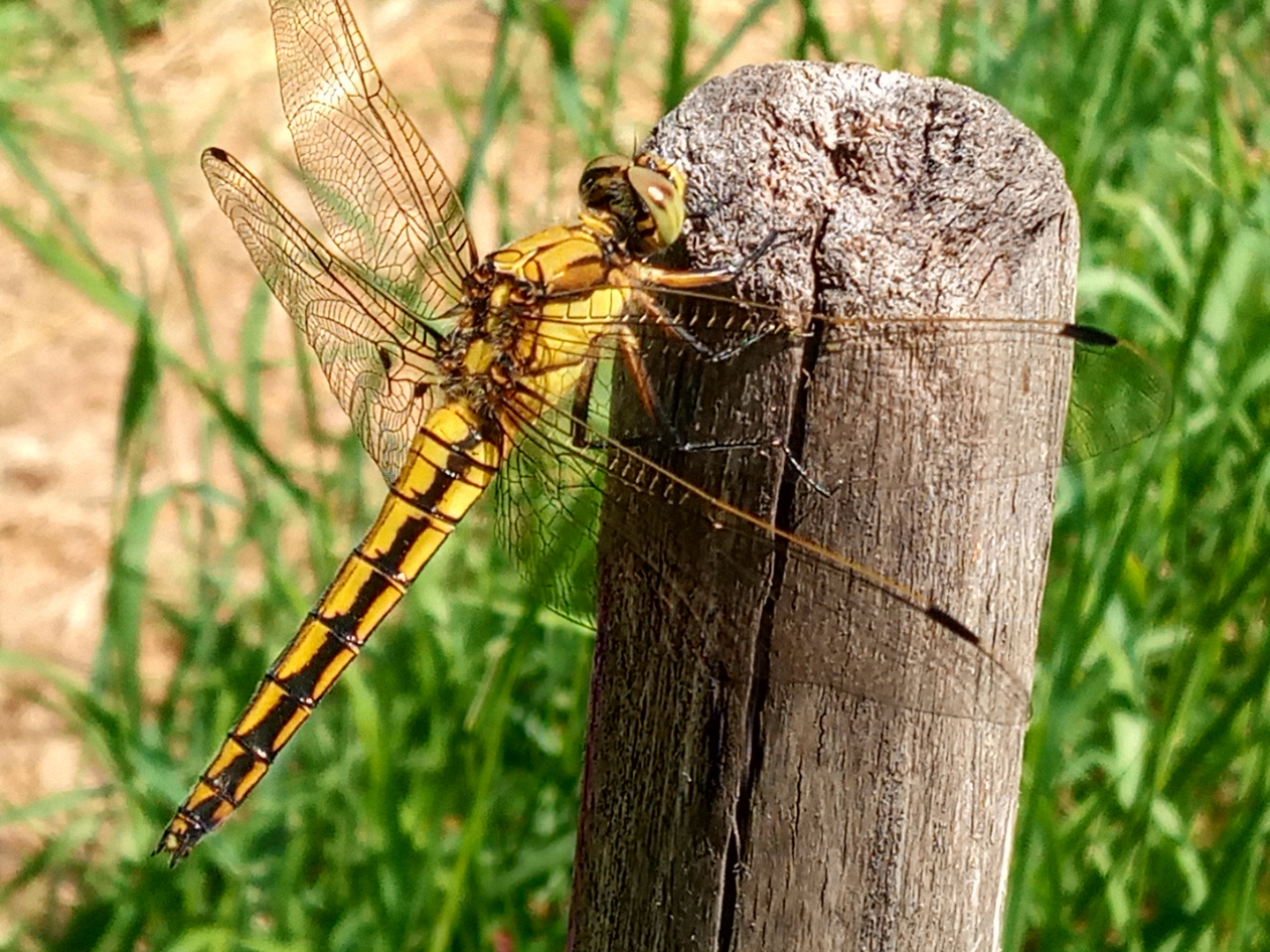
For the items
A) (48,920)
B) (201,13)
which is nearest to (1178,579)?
(48,920)

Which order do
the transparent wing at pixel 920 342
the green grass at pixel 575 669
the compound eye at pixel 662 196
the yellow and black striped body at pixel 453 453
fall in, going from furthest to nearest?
the green grass at pixel 575 669
the yellow and black striped body at pixel 453 453
the compound eye at pixel 662 196
the transparent wing at pixel 920 342

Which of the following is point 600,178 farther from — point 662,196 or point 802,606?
point 802,606

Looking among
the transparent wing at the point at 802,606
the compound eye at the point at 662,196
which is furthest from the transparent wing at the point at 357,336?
Answer: the transparent wing at the point at 802,606

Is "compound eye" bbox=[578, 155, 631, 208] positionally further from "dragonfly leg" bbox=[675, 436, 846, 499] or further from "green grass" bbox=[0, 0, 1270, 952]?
"dragonfly leg" bbox=[675, 436, 846, 499]

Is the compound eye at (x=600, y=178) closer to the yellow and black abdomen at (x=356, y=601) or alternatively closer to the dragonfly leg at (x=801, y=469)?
the yellow and black abdomen at (x=356, y=601)

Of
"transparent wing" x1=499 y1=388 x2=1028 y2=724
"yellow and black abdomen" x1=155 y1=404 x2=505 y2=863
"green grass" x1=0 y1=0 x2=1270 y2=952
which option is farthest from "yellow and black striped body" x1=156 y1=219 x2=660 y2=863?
"transparent wing" x1=499 y1=388 x2=1028 y2=724

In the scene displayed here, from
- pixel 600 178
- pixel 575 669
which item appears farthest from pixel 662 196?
pixel 575 669
